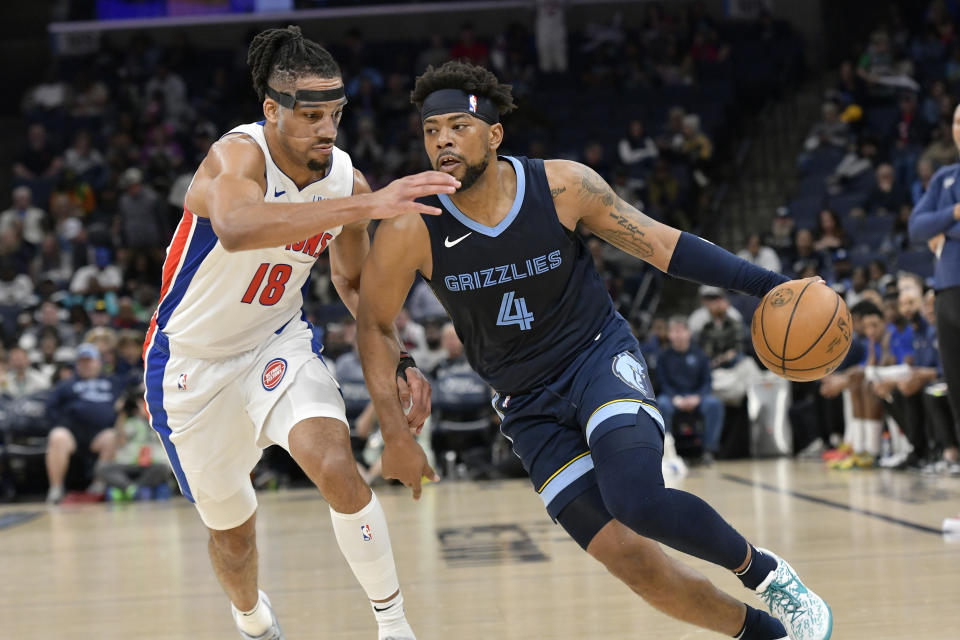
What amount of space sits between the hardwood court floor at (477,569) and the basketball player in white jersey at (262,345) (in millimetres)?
776

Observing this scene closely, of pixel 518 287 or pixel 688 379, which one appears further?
pixel 688 379

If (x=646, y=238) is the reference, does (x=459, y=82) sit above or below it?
above

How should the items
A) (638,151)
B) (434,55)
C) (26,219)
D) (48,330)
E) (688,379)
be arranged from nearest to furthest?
(688,379)
(48,330)
(26,219)
(638,151)
(434,55)

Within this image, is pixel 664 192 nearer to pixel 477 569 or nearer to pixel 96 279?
pixel 96 279

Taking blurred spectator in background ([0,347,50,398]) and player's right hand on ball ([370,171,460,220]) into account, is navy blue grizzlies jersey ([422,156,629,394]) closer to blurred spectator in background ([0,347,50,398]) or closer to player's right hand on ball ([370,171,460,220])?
player's right hand on ball ([370,171,460,220])

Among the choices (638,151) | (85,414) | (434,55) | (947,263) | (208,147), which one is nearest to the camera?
(947,263)

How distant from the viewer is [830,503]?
26.6 ft

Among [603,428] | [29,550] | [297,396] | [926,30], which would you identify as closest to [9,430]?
[29,550]

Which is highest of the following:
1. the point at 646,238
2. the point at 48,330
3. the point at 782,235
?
the point at 646,238

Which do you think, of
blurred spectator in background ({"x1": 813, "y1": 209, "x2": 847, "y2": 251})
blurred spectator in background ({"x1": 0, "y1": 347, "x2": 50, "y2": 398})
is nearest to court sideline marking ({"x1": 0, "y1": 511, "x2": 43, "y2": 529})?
blurred spectator in background ({"x1": 0, "y1": 347, "x2": 50, "y2": 398})

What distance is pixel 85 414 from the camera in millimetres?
11578

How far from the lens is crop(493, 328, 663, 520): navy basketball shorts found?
3.68 m

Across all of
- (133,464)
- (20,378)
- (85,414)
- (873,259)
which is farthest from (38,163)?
(873,259)

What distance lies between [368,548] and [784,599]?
1404mm
